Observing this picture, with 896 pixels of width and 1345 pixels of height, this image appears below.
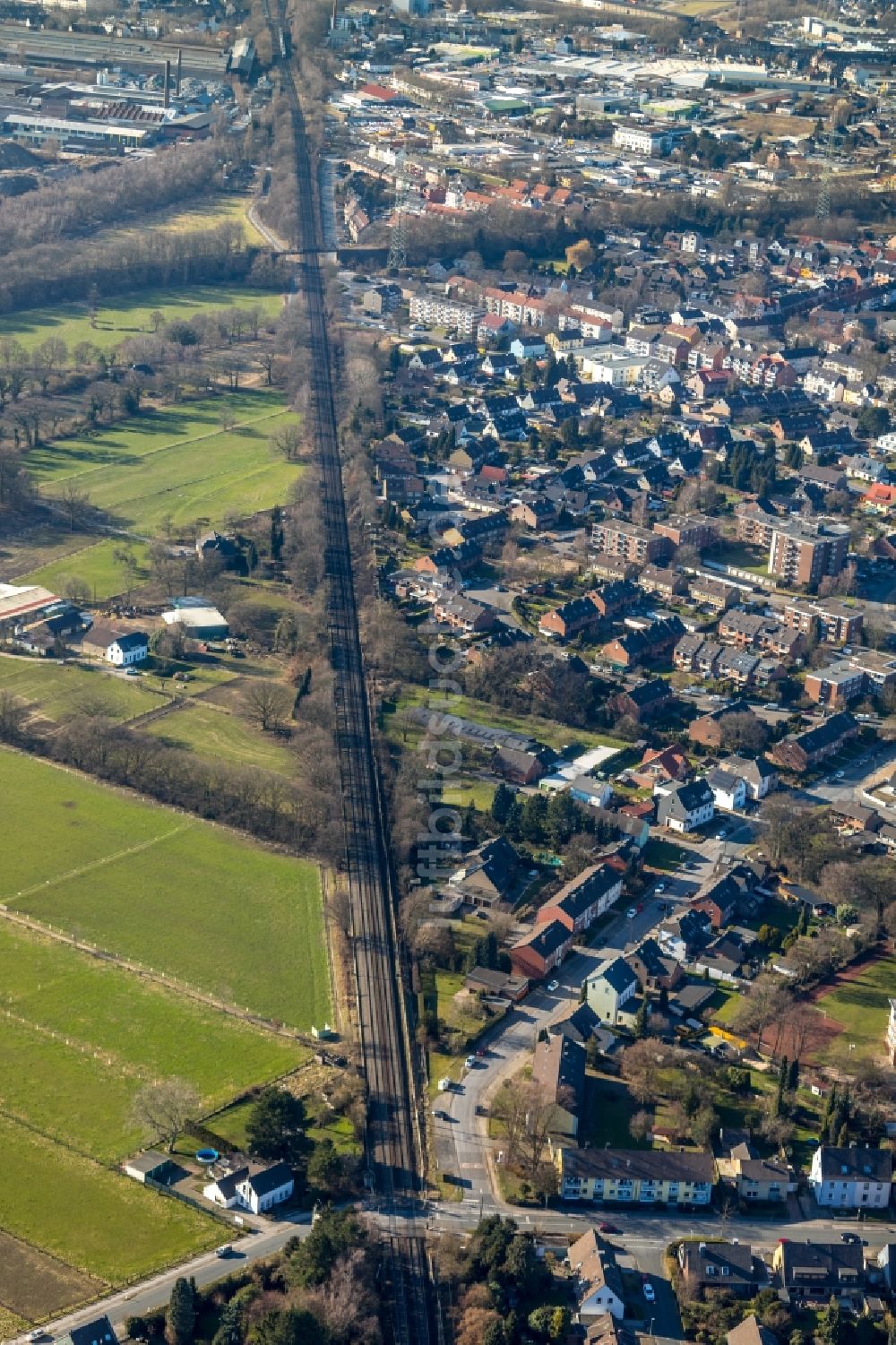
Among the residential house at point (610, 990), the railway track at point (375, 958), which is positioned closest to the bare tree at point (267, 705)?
the railway track at point (375, 958)

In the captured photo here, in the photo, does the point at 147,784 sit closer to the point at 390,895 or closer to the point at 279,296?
the point at 390,895

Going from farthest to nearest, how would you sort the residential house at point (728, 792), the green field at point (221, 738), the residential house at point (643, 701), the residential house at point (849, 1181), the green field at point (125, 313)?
the green field at point (125, 313)
the residential house at point (643, 701)
the green field at point (221, 738)
the residential house at point (728, 792)
the residential house at point (849, 1181)

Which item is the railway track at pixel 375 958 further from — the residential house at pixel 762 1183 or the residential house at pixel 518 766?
the residential house at pixel 762 1183

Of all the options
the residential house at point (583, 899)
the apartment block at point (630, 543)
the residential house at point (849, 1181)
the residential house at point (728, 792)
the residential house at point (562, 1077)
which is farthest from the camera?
the apartment block at point (630, 543)

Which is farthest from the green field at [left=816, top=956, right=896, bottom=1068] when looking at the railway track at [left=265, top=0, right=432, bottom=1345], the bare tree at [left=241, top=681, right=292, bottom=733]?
the bare tree at [left=241, top=681, right=292, bottom=733]

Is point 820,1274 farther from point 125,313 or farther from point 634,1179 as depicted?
point 125,313

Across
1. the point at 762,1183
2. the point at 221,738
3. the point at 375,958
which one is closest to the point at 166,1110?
the point at 375,958

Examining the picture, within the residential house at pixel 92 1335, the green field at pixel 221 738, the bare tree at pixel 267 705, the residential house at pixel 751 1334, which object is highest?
the bare tree at pixel 267 705
